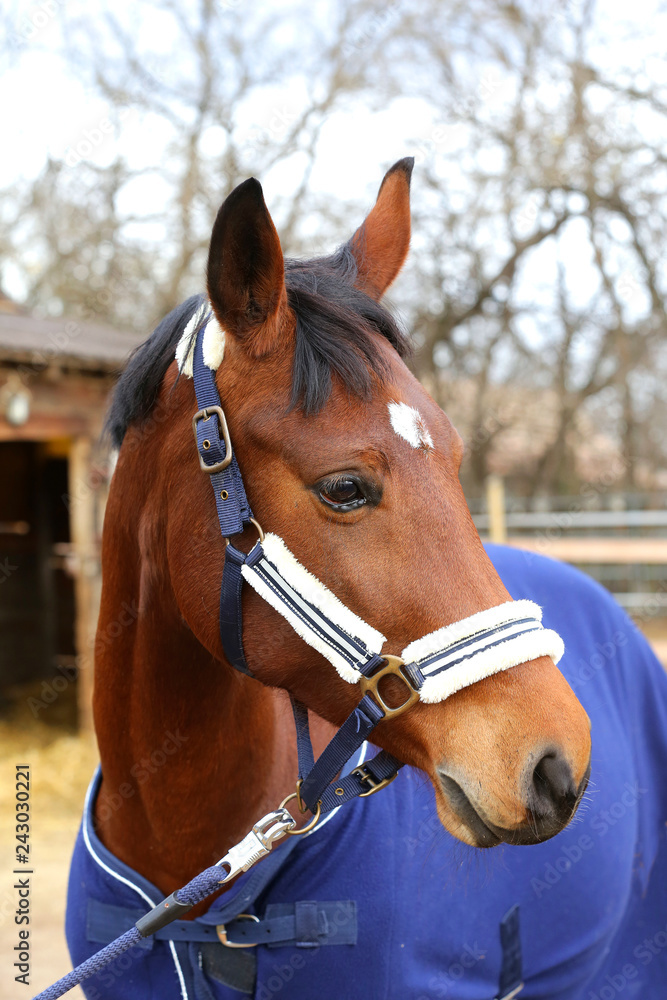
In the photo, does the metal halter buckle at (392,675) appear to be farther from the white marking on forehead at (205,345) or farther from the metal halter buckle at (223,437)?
the white marking on forehead at (205,345)

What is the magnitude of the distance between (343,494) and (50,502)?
876cm

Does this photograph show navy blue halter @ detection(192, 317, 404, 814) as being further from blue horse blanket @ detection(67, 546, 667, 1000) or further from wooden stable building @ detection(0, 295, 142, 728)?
wooden stable building @ detection(0, 295, 142, 728)

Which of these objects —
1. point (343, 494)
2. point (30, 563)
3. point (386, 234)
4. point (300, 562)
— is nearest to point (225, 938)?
point (300, 562)

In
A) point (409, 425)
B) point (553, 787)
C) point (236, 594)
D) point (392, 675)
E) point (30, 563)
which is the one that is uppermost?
point (30, 563)

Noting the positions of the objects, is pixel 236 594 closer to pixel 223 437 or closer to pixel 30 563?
pixel 223 437

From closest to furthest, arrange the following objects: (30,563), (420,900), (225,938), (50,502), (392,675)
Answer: (392,675)
(225,938)
(420,900)
(50,502)
(30,563)

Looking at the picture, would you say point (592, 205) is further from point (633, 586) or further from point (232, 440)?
point (232, 440)

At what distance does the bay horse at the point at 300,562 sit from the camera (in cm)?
120

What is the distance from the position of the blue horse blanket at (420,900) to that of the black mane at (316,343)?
2.59ft

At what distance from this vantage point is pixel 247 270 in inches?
53.7

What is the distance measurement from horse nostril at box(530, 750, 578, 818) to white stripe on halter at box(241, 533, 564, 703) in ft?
0.51

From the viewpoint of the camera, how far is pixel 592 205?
1127cm

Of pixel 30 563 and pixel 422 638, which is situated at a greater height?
pixel 30 563

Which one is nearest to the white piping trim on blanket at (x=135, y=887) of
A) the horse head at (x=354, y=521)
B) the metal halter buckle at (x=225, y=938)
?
the metal halter buckle at (x=225, y=938)
